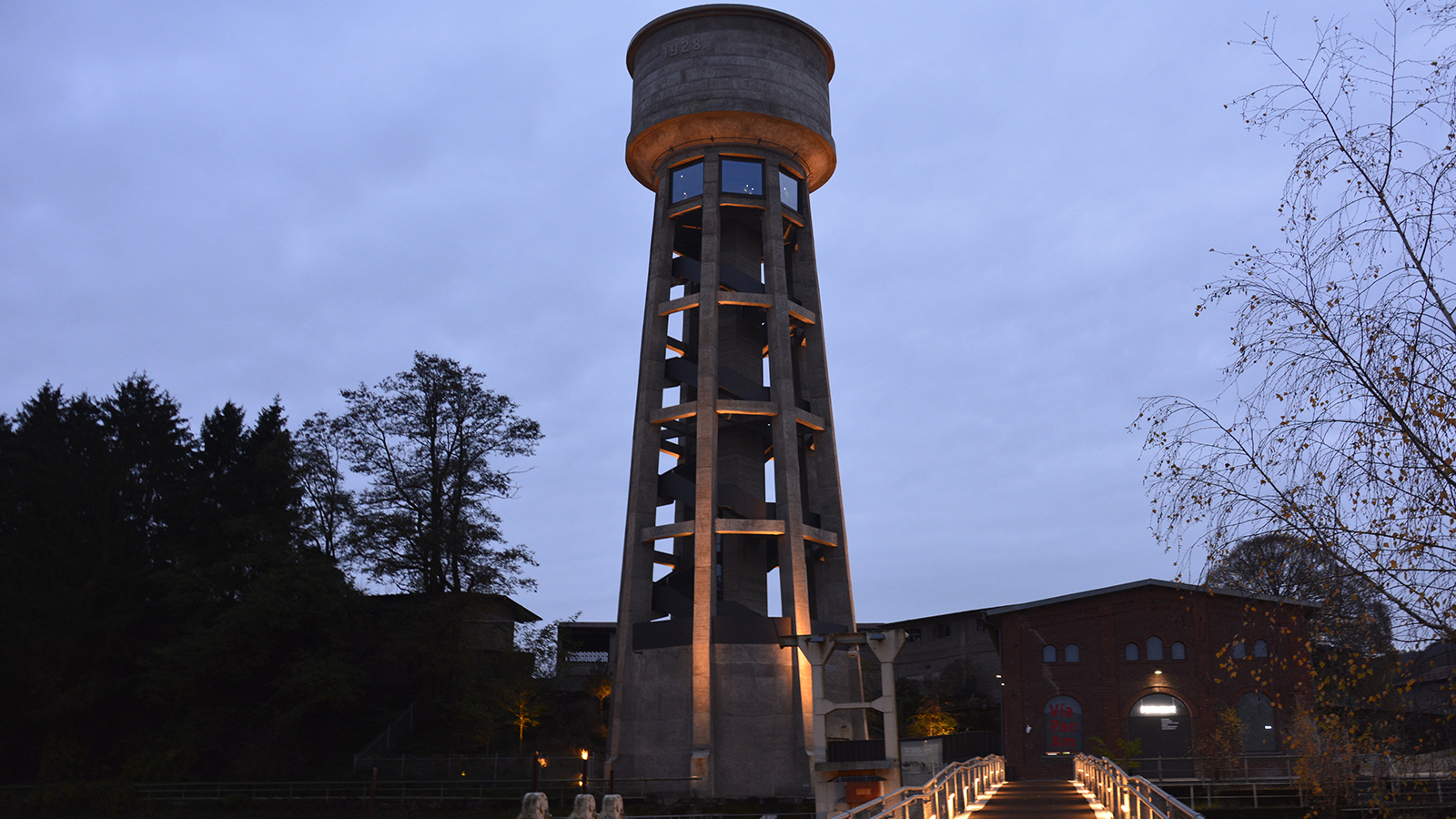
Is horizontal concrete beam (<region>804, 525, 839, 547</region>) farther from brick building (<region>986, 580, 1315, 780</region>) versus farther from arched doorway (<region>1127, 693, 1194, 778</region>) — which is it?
arched doorway (<region>1127, 693, 1194, 778</region>)

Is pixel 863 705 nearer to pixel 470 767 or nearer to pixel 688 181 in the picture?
pixel 470 767

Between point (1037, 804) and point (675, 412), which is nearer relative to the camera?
point (1037, 804)

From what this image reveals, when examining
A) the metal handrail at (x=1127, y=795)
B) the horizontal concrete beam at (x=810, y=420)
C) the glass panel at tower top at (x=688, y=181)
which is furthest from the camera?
the glass panel at tower top at (x=688, y=181)

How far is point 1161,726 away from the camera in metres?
48.3

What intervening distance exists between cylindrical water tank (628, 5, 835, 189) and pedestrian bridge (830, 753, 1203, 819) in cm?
2583

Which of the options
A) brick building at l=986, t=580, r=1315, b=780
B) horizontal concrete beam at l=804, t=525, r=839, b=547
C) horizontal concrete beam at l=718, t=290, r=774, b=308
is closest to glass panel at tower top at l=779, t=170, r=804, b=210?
horizontal concrete beam at l=718, t=290, r=774, b=308

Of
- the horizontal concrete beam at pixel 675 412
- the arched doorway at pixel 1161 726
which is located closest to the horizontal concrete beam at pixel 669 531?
the horizontal concrete beam at pixel 675 412

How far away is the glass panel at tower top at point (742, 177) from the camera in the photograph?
44625 millimetres

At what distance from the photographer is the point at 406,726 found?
156ft

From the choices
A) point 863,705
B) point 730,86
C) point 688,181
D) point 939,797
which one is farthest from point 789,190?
point 939,797

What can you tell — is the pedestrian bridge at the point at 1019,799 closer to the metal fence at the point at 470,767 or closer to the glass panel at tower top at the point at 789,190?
the metal fence at the point at 470,767

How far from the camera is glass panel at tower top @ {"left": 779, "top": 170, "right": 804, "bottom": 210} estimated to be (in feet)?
149

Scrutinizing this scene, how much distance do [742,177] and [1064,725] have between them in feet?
90.3

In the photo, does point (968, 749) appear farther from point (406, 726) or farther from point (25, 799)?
point (25, 799)
